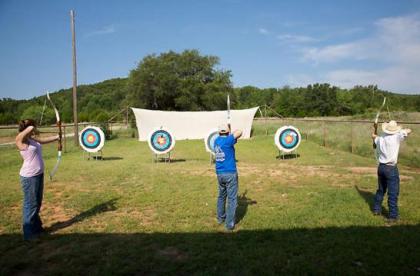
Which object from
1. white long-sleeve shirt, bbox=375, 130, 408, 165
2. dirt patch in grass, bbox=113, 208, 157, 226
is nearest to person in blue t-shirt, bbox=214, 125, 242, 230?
dirt patch in grass, bbox=113, 208, 157, 226

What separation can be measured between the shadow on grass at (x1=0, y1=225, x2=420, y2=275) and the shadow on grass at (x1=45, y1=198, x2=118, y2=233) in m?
0.51

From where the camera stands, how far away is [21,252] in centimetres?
480

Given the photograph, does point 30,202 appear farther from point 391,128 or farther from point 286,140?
point 286,140

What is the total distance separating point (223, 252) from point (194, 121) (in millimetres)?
20985

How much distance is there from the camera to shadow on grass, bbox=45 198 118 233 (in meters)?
5.96

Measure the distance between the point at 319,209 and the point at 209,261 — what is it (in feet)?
9.95

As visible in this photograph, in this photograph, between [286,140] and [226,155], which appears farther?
[286,140]

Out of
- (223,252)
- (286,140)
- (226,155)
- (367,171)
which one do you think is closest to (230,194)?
(226,155)

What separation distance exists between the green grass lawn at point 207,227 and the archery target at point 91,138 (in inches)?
178

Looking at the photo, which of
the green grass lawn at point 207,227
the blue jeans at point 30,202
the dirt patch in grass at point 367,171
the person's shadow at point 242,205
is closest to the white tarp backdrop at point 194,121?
the dirt patch in grass at point 367,171

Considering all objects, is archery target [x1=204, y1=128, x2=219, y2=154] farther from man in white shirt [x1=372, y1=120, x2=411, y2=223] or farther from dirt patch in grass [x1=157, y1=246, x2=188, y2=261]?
dirt patch in grass [x1=157, y1=246, x2=188, y2=261]

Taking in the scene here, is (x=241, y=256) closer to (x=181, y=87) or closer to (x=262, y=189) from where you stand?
(x=262, y=189)

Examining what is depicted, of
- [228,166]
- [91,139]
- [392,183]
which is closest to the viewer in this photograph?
[228,166]

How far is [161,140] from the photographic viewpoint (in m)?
14.6
